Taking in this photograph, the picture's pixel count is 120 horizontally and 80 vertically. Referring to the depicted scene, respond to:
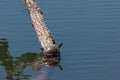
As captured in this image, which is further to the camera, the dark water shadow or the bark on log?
the bark on log

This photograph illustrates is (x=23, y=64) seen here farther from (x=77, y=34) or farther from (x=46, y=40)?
(x=77, y=34)

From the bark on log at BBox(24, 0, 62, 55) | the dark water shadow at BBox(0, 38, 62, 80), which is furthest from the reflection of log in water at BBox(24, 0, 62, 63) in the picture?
the dark water shadow at BBox(0, 38, 62, 80)

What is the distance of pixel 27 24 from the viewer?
1459 centimetres

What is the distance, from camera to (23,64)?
40.3 feet

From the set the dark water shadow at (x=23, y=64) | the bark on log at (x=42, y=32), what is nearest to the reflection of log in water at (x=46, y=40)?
the bark on log at (x=42, y=32)

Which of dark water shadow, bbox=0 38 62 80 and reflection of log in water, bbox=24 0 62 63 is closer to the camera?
dark water shadow, bbox=0 38 62 80

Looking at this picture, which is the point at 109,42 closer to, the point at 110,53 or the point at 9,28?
the point at 110,53

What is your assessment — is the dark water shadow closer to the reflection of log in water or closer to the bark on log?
the reflection of log in water

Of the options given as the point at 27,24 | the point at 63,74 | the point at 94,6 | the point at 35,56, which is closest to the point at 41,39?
the point at 35,56

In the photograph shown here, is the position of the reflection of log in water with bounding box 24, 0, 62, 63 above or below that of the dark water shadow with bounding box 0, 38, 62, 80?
above

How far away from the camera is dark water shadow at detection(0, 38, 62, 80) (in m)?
Result: 11.5

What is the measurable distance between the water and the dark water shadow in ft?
0.41

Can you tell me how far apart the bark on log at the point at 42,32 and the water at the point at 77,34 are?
0.49 metres

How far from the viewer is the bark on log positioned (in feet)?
39.2
